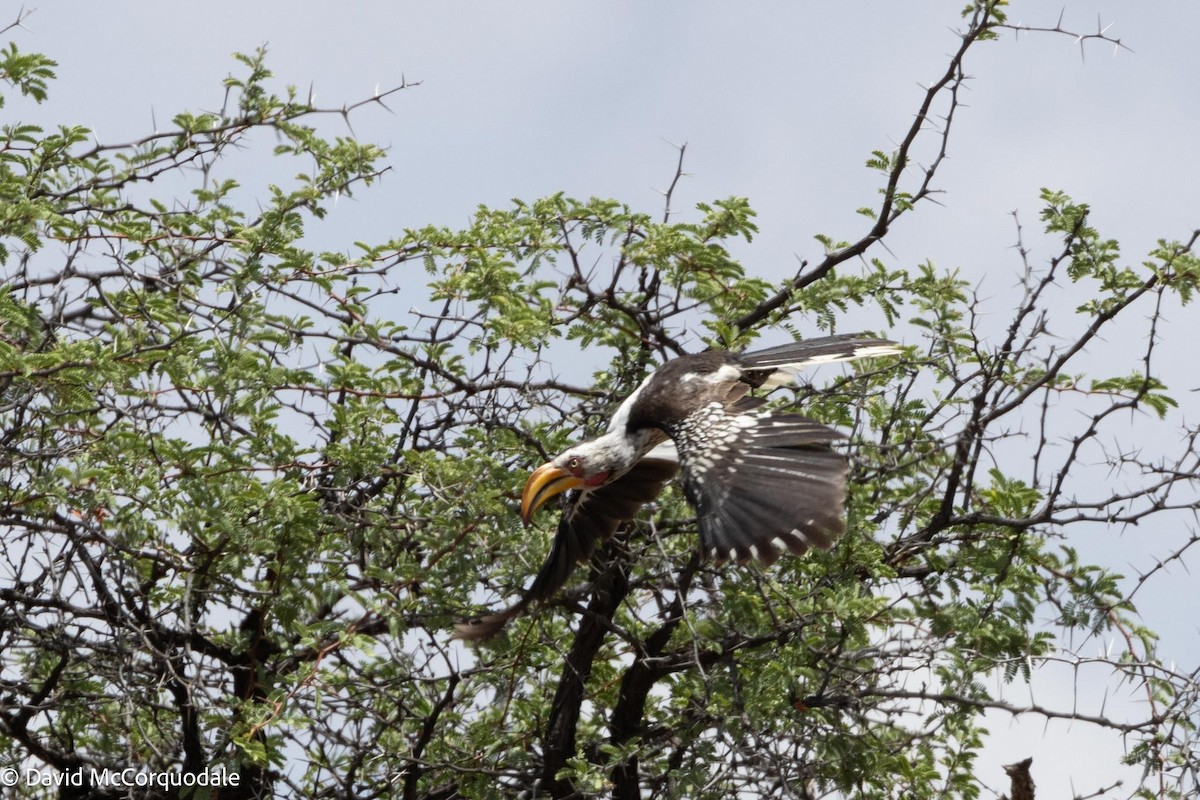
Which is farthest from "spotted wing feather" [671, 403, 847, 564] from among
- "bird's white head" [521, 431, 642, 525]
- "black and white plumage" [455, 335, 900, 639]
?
"bird's white head" [521, 431, 642, 525]

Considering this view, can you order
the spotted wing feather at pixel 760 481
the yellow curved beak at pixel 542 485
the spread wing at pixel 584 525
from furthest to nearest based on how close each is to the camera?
the spread wing at pixel 584 525, the yellow curved beak at pixel 542 485, the spotted wing feather at pixel 760 481

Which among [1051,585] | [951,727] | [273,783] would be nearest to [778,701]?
[951,727]

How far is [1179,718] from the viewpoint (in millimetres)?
4504

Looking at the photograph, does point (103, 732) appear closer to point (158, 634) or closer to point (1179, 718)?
point (158, 634)

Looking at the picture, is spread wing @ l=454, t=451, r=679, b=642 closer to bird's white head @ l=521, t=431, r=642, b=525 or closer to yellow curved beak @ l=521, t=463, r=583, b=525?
bird's white head @ l=521, t=431, r=642, b=525

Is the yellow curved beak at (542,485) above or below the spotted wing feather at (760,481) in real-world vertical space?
above

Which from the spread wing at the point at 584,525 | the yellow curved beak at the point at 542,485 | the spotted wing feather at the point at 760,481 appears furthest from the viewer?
the spread wing at the point at 584,525

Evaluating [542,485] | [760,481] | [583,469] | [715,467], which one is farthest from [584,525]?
[760,481]

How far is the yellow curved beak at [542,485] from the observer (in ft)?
16.4

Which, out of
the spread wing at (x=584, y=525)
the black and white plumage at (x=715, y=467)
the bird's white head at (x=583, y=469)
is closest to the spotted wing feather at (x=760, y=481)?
the black and white plumage at (x=715, y=467)

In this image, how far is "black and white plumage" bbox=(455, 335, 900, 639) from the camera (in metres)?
4.50

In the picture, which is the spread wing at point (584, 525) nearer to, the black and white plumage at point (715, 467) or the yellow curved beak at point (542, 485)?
the black and white plumage at point (715, 467)

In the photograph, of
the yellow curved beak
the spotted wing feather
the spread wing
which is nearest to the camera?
the spotted wing feather

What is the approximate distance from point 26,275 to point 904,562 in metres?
3.52
